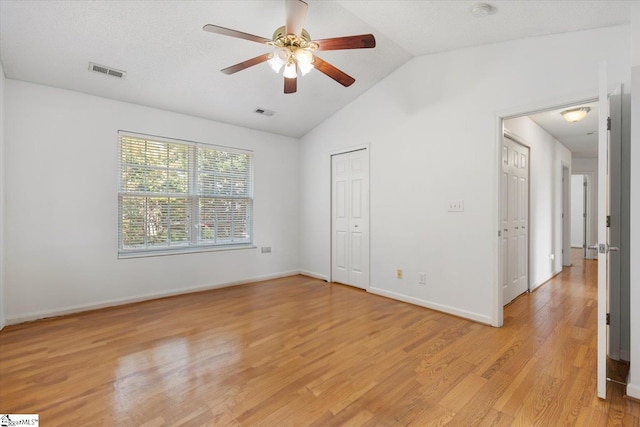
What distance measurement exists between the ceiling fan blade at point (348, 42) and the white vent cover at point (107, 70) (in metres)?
2.36

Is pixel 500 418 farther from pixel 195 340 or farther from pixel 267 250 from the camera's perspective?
pixel 267 250

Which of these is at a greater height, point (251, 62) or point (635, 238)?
point (251, 62)

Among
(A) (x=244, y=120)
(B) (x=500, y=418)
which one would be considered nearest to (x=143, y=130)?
(A) (x=244, y=120)

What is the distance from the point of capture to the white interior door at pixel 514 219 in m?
3.77

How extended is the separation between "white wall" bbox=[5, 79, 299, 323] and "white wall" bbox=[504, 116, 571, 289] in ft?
15.7

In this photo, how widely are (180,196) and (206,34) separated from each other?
2245 mm

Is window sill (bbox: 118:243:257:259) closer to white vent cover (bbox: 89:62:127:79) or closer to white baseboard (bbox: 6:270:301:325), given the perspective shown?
white baseboard (bbox: 6:270:301:325)

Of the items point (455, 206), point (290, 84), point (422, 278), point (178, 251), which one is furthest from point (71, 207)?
point (455, 206)

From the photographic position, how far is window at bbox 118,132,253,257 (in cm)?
395

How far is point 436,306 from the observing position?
3617 mm

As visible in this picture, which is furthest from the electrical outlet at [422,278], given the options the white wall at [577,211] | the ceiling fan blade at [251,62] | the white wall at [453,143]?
the white wall at [577,211]

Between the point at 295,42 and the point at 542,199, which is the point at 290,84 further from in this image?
the point at 542,199

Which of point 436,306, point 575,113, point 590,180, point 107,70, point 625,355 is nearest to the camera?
point 625,355

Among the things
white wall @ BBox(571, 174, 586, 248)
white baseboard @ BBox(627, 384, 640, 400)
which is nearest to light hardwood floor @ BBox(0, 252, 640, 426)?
white baseboard @ BBox(627, 384, 640, 400)
